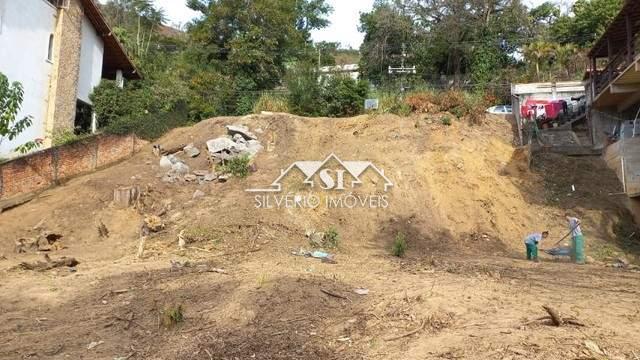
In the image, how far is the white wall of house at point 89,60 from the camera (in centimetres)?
2069

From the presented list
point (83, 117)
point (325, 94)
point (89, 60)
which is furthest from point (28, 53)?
point (325, 94)

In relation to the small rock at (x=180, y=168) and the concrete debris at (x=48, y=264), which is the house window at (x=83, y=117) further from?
the concrete debris at (x=48, y=264)

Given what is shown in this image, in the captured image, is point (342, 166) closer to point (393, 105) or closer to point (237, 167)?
point (237, 167)

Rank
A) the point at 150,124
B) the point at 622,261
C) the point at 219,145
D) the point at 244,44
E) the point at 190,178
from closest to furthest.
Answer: the point at 622,261, the point at 190,178, the point at 219,145, the point at 150,124, the point at 244,44

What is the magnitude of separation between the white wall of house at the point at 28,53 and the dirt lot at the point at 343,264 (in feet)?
13.8

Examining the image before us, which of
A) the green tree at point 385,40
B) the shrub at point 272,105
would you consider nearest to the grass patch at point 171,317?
the shrub at point 272,105

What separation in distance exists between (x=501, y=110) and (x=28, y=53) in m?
16.8

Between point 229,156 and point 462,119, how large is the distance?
303 inches

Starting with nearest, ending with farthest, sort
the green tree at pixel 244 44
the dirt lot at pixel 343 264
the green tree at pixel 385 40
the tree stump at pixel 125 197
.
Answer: the dirt lot at pixel 343 264 → the tree stump at pixel 125 197 → the green tree at pixel 244 44 → the green tree at pixel 385 40

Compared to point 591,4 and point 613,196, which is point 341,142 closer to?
point 613,196

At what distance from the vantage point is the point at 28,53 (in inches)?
680

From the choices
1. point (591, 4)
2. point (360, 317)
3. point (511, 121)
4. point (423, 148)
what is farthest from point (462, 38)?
point (360, 317)

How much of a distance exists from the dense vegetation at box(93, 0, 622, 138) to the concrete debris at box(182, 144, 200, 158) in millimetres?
2241

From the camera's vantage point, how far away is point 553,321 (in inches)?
208
